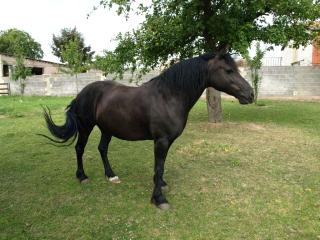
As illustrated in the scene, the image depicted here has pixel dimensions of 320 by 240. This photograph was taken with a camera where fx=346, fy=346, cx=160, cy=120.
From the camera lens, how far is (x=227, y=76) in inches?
169

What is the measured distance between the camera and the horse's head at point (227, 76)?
168 inches

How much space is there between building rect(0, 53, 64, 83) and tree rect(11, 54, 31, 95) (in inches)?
73.6

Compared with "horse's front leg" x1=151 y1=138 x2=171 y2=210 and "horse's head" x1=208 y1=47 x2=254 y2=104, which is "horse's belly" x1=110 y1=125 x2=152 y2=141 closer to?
"horse's front leg" x1=151 y1=138 x2=171 y2=210

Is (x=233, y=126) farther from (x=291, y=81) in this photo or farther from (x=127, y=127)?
(x=291, y=81)

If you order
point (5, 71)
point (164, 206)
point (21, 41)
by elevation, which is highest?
point (21, 41)

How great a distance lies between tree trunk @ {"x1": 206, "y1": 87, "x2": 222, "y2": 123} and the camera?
10328 millimetres

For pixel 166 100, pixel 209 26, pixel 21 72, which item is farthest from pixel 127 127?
pixel 21 72

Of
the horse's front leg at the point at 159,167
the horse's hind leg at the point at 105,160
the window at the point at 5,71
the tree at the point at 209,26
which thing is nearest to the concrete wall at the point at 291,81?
the tree at the point at 209,26

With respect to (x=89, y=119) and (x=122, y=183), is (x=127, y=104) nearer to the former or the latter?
(x=89, y=119)

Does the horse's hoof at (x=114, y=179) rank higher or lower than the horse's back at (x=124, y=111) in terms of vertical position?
lower

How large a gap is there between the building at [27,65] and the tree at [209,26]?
2317cm

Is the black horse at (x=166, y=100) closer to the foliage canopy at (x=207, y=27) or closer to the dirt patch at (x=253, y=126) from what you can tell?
the foliage canopy at (x=207, y=27)

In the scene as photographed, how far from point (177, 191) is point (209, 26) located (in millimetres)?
5675

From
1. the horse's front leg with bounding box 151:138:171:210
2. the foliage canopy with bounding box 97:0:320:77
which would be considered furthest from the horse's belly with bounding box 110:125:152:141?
the foliage canopy with bounding box 97:0:320:77
